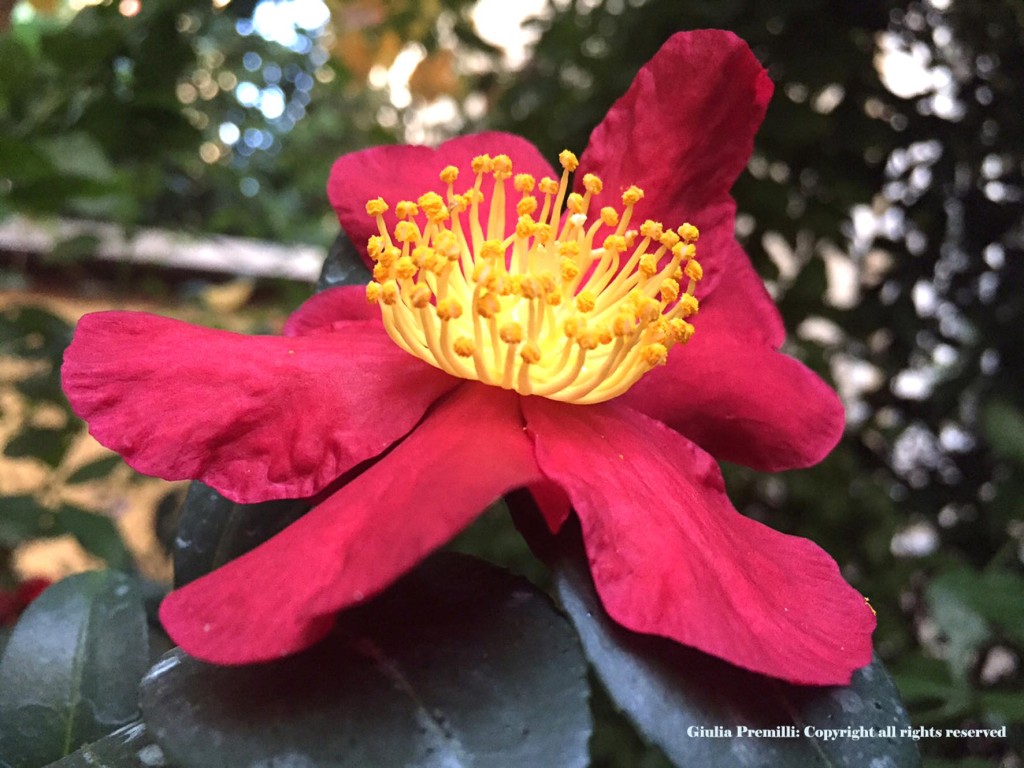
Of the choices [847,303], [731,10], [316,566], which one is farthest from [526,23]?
[316,566]

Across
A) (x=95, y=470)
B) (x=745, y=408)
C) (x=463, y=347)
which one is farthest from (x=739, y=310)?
(x=95, y=470)

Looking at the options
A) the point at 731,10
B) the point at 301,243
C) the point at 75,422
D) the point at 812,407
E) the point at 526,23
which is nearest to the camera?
the point at 812,407

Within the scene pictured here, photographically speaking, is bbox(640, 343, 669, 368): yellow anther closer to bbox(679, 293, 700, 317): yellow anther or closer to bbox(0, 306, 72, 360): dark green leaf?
bbox(679, 293, 700, 317): yellow anther

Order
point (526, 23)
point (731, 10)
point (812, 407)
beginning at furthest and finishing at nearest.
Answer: point (526, 23)
point (731, 10)
point (812, 407)

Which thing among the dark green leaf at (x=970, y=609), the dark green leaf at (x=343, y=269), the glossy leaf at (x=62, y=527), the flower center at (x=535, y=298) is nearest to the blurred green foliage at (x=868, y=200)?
the dark green leaf at (x=970, y=609)

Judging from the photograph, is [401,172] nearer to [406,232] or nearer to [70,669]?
[406,232]

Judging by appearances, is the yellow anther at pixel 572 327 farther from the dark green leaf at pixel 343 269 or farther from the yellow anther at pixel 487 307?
the dark green leaf at pixel 343 269

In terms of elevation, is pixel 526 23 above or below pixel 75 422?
above

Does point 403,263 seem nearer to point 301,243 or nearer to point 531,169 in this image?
point 531,169

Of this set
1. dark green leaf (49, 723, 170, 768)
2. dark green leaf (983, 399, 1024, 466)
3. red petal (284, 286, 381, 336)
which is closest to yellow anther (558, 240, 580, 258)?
red petal (284, 286, 381, 336)
